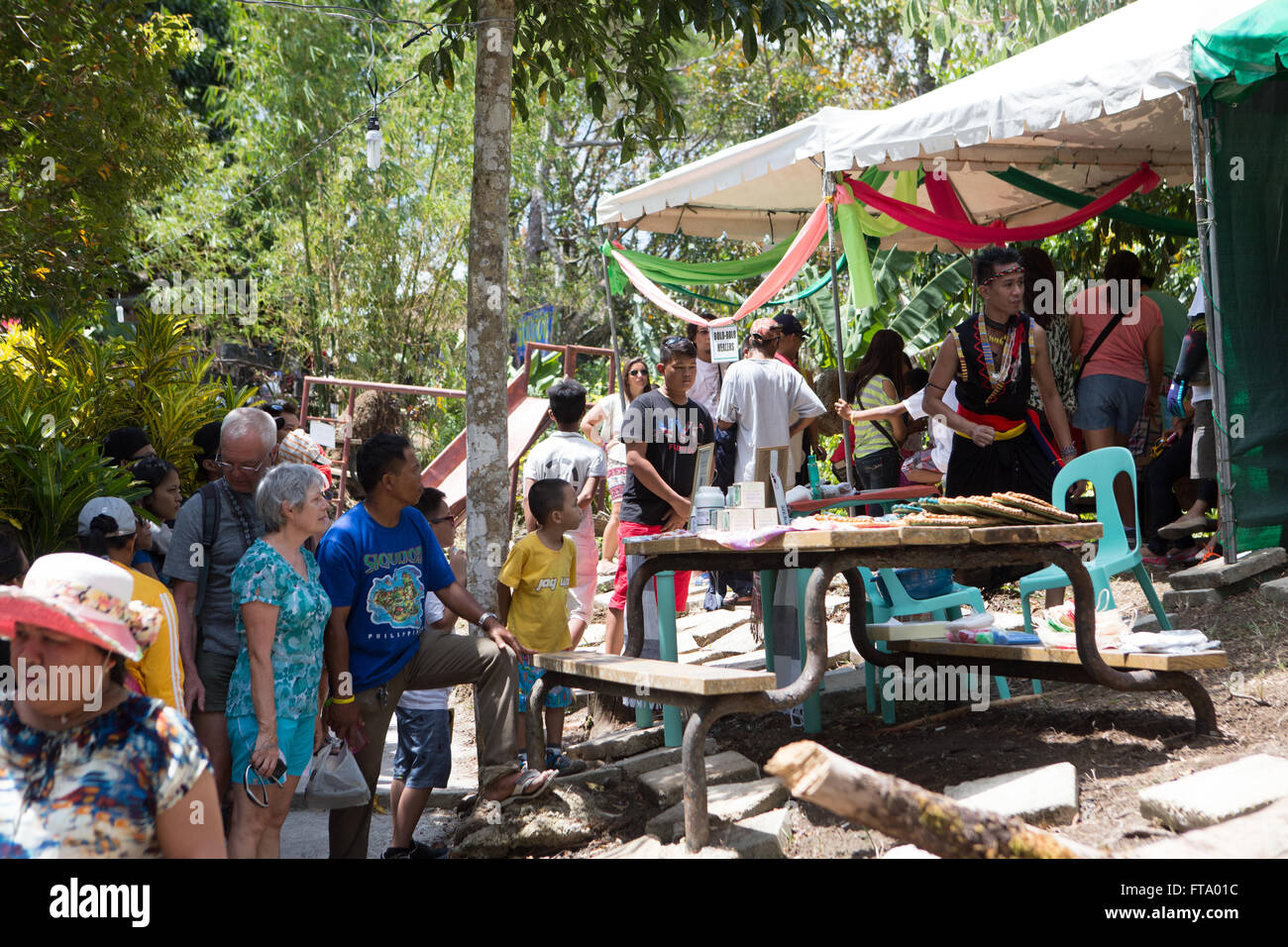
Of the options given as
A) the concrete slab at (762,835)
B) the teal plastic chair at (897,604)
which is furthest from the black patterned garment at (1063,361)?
the concrete slab at (762,835)

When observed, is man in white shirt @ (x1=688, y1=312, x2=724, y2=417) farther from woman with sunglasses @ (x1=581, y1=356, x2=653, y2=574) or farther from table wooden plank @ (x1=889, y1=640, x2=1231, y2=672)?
table wooden plank @ (x1=889, y1=640, x2=1231, y2=672)

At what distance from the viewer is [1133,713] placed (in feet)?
16.7

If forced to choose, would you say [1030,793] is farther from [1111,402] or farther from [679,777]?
[1111,402]

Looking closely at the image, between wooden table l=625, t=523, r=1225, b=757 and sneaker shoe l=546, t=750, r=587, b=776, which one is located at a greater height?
wooden table l=625, t=523, r=1225, b=757

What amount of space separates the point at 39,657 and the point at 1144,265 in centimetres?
1063

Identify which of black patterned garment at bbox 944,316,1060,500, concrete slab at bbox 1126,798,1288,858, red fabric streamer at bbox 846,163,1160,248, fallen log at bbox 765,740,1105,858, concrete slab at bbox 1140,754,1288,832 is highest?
red fabric streamer at bbox 846,163,1160,248

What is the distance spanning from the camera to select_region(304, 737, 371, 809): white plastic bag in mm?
4031

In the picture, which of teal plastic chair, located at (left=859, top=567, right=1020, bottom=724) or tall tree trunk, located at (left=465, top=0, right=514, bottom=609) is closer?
tall tree trunk, located at (left=465, top=0, right=514, bottom=609)

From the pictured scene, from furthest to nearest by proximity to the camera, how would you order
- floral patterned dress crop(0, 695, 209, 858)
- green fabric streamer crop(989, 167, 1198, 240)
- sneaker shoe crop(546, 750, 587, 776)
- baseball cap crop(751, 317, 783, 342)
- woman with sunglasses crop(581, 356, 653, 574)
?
green fabric streamer crop(989, 167, 1198, 240)
woman with sunglasses crop(581, 356, 653, 574)
baseball cap crop(751, 317, 783, 342)
sneaker shoe crop(546, 750, 587, 776)
floral patterned dress crop(0, 695, 209, 858)

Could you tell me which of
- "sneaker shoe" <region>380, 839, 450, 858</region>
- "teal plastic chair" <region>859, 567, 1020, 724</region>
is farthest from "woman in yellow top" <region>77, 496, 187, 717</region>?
"teal plastic chair" <region>859, 567, 1020, 724</region>

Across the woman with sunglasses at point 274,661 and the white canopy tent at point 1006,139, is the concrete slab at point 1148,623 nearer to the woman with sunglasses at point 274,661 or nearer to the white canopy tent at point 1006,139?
the white canopy tent at point 1006,139

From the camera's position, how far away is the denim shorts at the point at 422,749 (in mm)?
4543

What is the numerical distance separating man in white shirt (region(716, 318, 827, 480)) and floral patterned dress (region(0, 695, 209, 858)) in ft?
15.3
